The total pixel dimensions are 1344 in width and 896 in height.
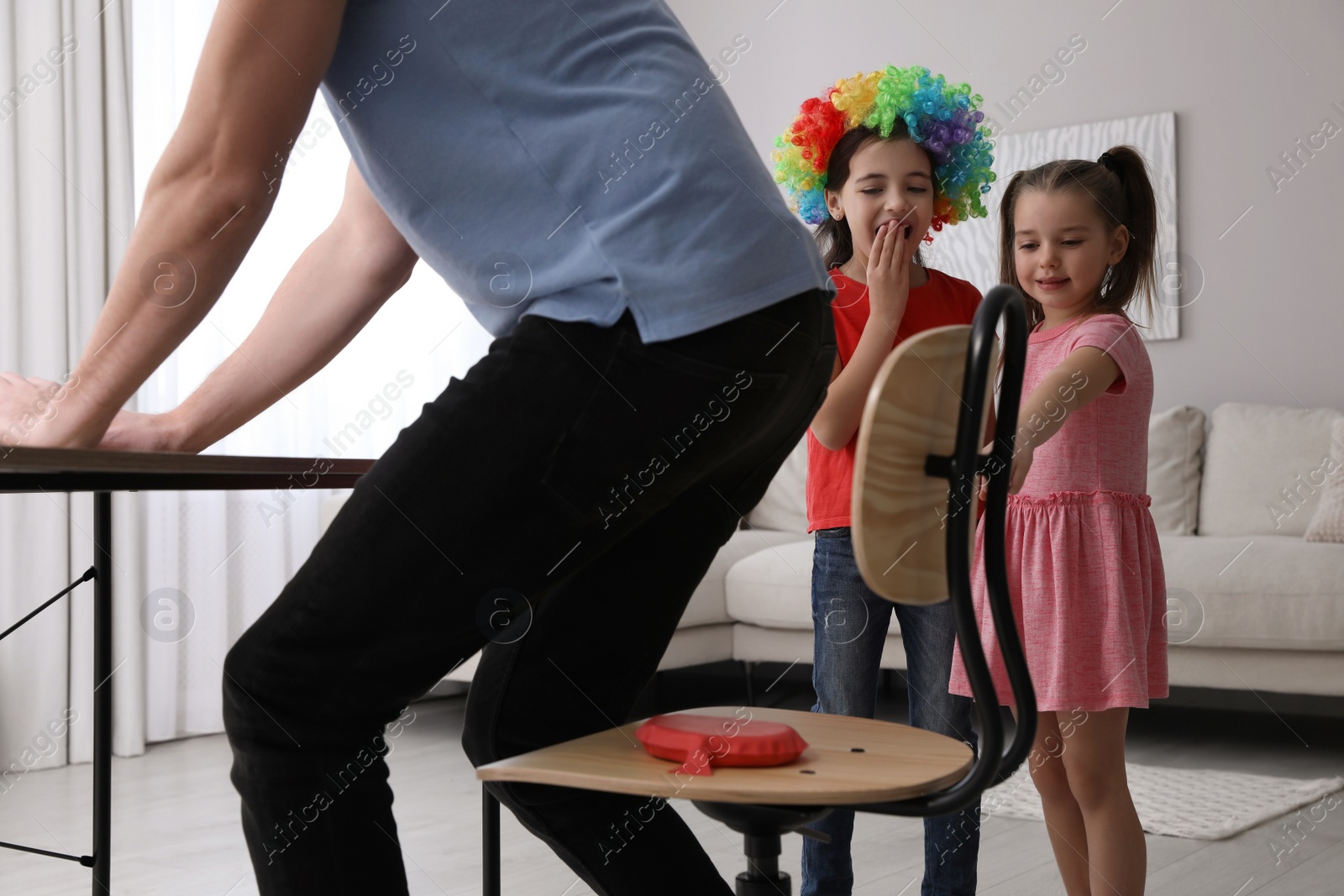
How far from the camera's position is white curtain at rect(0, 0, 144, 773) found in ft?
9.44

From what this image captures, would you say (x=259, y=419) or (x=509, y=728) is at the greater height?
(x=259, y=419)

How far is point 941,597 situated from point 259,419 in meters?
2.93

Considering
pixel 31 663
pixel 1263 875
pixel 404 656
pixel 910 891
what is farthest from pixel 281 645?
pixel 31 663

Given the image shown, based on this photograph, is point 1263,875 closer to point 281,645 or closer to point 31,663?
point 281,645

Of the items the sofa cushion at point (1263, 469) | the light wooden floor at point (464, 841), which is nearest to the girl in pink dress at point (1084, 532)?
the light wooden floor at point (464, 841)

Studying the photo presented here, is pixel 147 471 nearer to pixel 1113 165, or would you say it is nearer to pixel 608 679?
pixel 608 679

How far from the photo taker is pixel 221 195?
688 millimetres

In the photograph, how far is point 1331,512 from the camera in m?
2.89

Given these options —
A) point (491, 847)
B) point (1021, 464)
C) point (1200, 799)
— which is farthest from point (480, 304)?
point (1200, 799)

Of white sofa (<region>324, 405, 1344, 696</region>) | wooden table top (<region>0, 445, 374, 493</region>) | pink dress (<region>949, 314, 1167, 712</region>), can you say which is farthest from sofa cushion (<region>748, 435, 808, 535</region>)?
wooden table top (<region>0, 445, 374, 493</region>)

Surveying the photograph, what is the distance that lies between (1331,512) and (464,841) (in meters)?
2.14

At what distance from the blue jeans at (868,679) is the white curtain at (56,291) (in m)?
1.97

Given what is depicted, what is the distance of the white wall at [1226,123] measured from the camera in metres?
3.45

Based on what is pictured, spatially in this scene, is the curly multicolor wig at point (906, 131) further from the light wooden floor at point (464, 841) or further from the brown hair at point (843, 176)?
the light wooden floor at point (464, 841)
